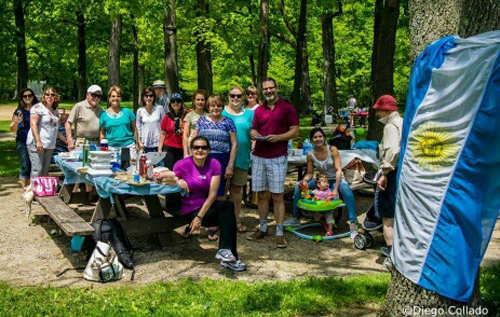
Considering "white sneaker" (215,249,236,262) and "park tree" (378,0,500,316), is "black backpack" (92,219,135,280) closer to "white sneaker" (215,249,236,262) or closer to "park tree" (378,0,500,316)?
"white sneaker" (215,249,236,262)

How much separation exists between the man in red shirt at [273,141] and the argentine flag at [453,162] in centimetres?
299

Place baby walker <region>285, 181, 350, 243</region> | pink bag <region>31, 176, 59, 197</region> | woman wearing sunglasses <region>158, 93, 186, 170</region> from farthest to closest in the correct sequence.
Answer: woman wearing sunglasses <region>158, 93, 186, 170</region> → pink bag <region>31, 176, 59, 197</region> → baby walker <region>285, 181, 350, 243</region>

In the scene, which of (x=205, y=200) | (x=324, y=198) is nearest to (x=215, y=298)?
(x=205, y=200)

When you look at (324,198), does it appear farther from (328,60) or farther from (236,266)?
(328,60)

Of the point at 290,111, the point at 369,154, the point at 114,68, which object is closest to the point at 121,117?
the point at 290,111

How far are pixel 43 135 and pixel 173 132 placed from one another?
203cm

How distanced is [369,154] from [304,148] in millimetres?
1098

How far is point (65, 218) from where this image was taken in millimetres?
6219

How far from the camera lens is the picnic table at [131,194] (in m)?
5.95

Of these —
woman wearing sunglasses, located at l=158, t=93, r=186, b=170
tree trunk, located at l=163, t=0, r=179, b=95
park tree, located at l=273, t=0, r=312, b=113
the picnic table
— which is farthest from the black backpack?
park tree, located at l=273, t=0, r=312, b=113

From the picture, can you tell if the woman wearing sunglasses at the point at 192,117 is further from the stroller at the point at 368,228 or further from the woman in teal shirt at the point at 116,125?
the stroller at the point at 368,228

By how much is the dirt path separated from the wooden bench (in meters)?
0.44

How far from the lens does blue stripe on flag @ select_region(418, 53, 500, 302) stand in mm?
3557

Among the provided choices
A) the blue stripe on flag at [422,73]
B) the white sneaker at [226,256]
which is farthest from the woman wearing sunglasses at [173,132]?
the blue stripe on flag at [422,73]
